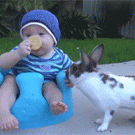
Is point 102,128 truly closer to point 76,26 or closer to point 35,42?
point 35,42

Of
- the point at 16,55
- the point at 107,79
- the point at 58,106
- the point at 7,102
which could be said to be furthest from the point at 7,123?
the point at 107,79

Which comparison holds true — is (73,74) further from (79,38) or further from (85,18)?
(85,18)

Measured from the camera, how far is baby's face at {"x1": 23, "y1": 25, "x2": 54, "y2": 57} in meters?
2.03

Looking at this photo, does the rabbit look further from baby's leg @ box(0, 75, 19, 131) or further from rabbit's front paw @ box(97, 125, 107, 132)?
baby's leg @ box(0, 75, 19, 131)

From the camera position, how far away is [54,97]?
73.0 inches

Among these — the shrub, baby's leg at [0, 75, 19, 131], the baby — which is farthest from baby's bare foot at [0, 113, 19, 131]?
the shrub

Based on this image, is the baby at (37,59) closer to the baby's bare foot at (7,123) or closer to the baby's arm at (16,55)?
the baby's arm at (16,55)

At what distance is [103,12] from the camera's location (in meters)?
9.79

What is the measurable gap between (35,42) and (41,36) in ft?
0.42

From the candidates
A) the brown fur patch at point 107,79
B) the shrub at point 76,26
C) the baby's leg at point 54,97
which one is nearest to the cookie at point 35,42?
the baby's leg at point 54,97

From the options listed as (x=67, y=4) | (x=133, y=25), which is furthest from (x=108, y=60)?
(x=67, y=4)

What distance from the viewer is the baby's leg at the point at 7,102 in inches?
62.1

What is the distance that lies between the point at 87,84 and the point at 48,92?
404 millimetres

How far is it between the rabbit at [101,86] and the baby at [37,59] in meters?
0.28
